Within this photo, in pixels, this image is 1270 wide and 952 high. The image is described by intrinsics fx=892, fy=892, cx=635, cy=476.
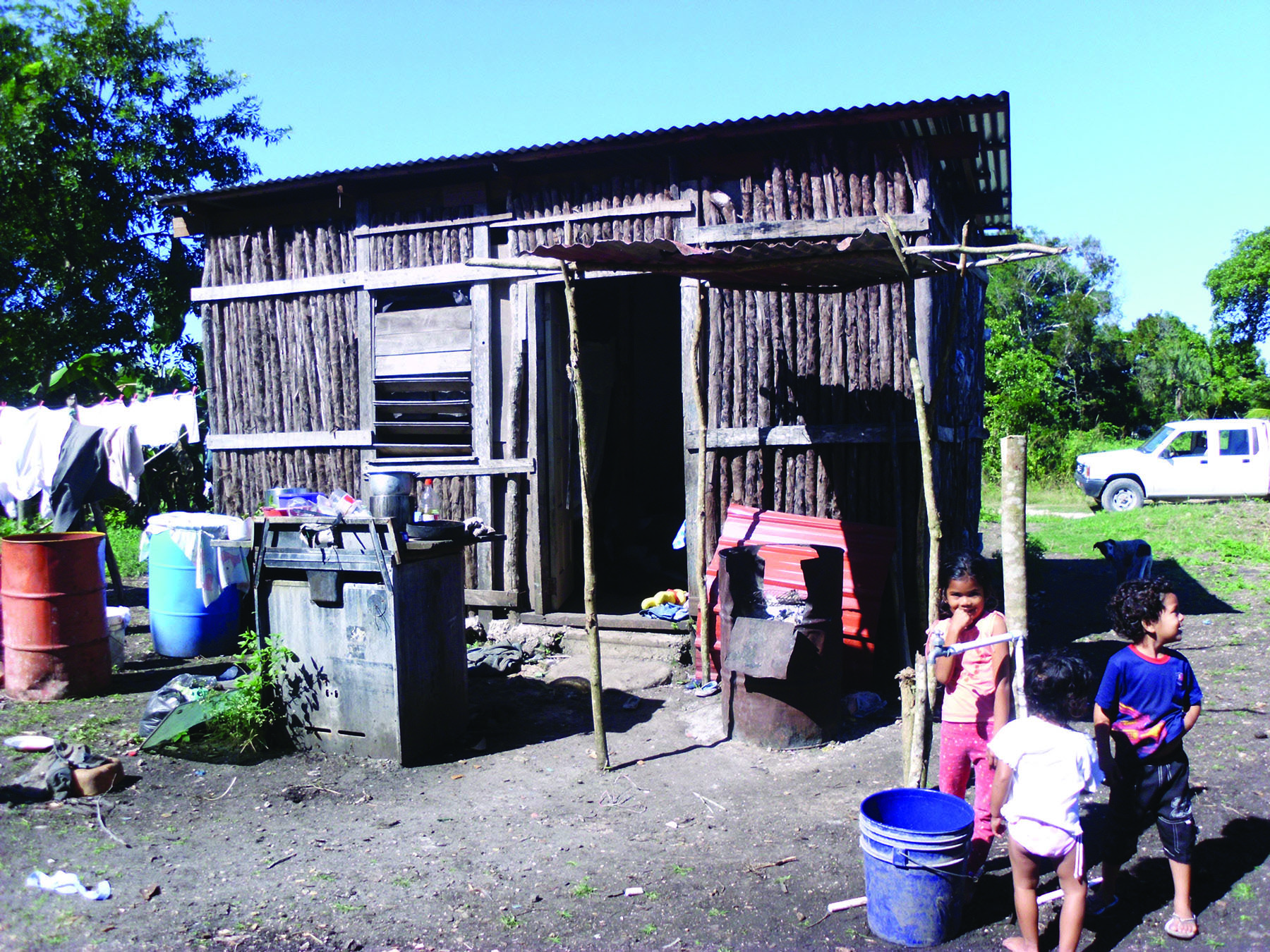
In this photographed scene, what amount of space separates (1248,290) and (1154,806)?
4247cm

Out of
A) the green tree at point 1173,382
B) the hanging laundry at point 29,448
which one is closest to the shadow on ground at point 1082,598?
the hanging laundry at point 29,448

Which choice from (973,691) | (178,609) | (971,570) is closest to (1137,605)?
(971,570)

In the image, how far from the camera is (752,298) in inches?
288

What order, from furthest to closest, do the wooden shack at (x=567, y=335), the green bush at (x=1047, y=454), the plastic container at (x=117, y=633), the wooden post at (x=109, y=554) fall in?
the green bush at (x=1047, y=454) < the wooden post at (x=109, y=554) < the plastic container at (x=117, y=633) < the wooden shack at (x=567, y=335)

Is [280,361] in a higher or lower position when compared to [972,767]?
higher

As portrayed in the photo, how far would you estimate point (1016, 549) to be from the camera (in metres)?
3.57

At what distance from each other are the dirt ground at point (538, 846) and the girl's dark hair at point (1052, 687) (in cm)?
82

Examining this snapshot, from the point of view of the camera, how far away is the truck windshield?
56.6ft

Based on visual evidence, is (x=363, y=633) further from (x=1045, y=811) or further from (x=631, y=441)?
(x=631, y=441)

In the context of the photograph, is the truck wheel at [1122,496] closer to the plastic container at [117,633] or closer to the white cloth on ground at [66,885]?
the plastic container at [117,633]

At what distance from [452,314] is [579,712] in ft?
12.7

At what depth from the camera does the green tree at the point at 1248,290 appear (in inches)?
1464

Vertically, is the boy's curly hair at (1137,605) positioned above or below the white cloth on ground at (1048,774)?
above

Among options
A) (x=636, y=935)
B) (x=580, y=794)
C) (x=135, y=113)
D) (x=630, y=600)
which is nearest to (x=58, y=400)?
(x=135, y=113)
